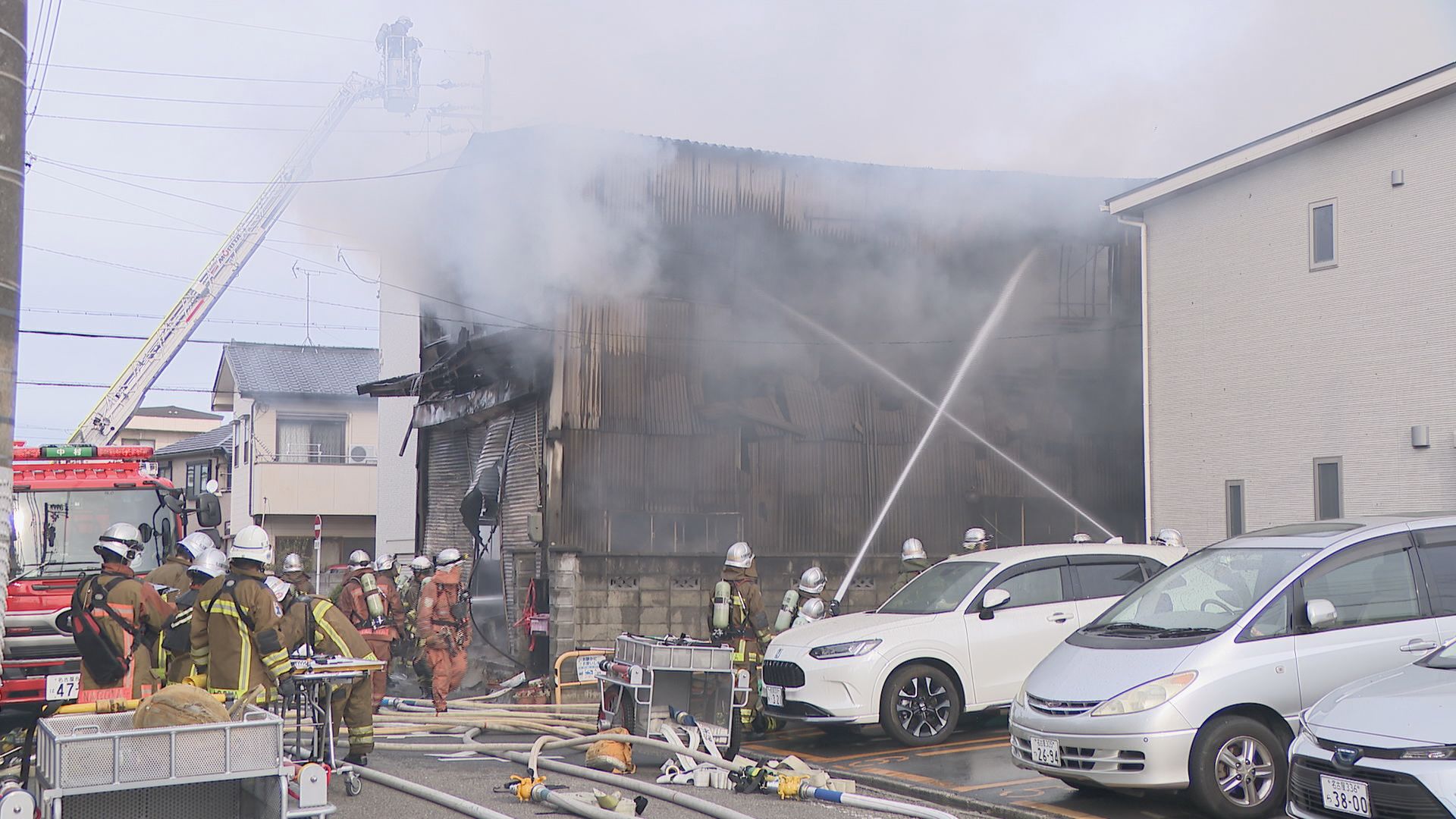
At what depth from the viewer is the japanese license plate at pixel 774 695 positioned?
10508 millimetres

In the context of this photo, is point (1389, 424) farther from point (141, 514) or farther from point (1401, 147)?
point (141, 514)

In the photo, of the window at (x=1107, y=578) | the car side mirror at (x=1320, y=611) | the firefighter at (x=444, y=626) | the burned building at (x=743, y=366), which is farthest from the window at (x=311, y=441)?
the car side mirror at (x=1320, y=611)

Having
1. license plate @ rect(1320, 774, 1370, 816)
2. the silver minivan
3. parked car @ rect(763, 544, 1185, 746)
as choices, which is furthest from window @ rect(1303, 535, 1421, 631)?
parked car @ rect(763, 544, 1185, 746)

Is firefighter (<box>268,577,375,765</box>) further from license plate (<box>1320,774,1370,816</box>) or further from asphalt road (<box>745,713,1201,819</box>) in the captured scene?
license plate (<box>1320,774,1370,816</box>)

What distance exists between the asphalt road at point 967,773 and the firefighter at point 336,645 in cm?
323

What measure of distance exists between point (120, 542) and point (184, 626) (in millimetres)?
2004

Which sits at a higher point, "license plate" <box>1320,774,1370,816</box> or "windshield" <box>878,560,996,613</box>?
"windshield" <box>878,560,996,613</box>

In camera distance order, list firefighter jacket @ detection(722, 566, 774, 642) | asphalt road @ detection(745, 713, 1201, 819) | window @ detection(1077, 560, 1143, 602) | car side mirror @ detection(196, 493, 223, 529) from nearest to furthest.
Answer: asphalt road @ detection(745, 713, 1201, 819)
window @ detection(1077, 560, 1143, 602)
firefighter jacket @ detection(722, 566, 774, 642)
car side mirror @ detection(196, 493, 223, 529)

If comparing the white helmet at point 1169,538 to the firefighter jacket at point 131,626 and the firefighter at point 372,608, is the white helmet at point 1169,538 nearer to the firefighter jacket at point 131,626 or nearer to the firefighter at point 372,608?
the firefighter at point 372,608

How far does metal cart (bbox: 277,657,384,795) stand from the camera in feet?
25.4

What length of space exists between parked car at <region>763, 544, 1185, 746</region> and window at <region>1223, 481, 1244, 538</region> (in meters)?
3.47

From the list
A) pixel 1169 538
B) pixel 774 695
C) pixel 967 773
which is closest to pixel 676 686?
pixel 774 695

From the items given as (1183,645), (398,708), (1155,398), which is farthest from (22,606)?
(1155,398)

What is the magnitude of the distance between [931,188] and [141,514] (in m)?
10.7
